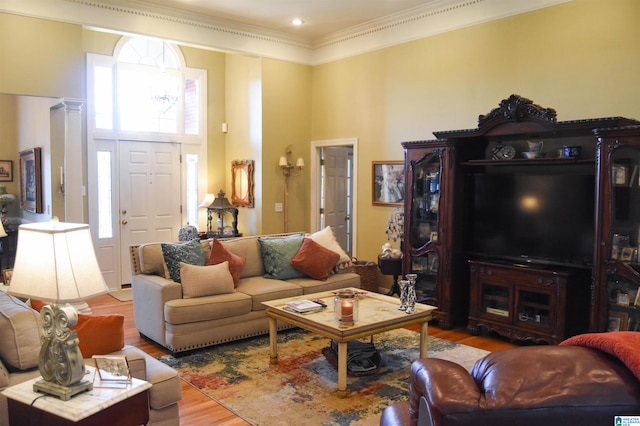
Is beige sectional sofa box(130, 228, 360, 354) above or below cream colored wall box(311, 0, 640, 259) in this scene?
below

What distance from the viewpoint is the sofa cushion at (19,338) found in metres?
2.31

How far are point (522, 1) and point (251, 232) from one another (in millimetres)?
4462

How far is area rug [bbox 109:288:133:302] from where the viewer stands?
650 centimetres

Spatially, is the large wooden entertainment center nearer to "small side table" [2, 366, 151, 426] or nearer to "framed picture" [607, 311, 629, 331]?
"framed picture" [607, 311, 629, 331]

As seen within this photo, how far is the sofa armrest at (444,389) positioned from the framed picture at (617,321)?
335 centimetres

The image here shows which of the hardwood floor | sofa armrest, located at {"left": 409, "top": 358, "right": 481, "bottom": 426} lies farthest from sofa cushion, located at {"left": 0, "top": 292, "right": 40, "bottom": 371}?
sofa armrest, located at {"left": 409, "top": 358, "right": 481, "bottom": 426}

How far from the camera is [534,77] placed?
5.11m

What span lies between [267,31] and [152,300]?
4.21 metres

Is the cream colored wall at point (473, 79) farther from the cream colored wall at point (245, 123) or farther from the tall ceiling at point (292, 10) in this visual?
the cream colored wall at point (245, 123)

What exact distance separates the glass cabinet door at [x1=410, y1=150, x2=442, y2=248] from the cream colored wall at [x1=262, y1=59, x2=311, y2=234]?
238 cm

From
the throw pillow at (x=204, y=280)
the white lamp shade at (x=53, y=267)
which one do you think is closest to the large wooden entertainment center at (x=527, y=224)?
the throw pillow at (x=204, y=280)

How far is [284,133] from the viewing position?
7395mm

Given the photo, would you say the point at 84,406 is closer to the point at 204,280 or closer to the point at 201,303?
the point at 201,303

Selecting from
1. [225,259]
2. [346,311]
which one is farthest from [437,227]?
[225,259]
